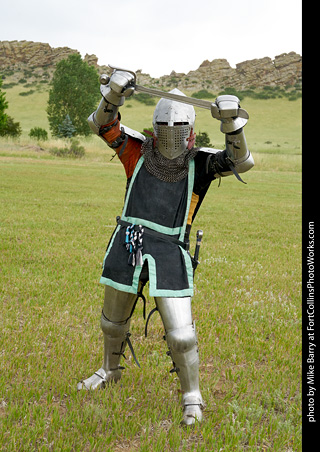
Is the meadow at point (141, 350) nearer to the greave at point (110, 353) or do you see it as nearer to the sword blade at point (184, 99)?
the greave at point (110, 353)

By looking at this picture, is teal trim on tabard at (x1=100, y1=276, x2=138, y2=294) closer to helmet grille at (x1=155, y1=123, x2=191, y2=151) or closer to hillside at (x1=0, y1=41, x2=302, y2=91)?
helmet grille at (x1=155, y1=123, x2=191, y2=151)

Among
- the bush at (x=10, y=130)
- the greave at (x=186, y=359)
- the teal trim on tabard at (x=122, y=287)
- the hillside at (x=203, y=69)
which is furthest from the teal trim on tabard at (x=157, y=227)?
the hillside at (x=203, y=69)

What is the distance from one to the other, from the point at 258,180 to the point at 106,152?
16.3 meters

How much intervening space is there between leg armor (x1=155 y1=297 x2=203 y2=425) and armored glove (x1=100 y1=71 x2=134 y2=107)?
1704mm

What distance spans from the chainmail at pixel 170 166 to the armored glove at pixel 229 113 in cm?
48

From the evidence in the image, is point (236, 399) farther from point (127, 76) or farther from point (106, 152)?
point (106, 152)

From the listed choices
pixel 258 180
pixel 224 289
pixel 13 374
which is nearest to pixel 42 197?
pixel 224 289

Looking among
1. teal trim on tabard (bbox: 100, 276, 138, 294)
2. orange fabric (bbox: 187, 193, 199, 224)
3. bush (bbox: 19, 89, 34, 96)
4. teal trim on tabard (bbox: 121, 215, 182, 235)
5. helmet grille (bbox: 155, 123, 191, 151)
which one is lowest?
teal trim on tabard (bbox: 100, 276, 138, 294)

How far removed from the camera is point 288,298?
23.5 feet

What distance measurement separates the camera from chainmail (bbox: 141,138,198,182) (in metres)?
3.88

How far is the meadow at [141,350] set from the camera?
3.53m

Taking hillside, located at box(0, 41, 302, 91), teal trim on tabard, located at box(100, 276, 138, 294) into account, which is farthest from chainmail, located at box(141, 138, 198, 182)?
hillside, located at box(0, 41, 302, 91)

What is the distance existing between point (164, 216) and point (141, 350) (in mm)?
1839

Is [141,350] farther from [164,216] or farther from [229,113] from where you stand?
[229,113]
